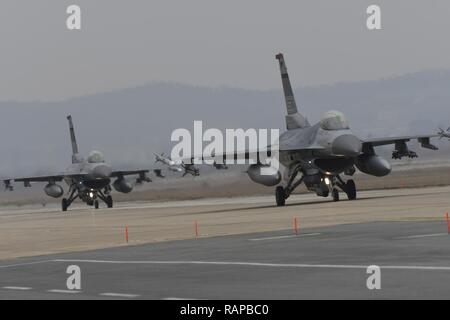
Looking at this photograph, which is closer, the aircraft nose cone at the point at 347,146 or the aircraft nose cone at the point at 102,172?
the aircraft nose cone at the point at 347,146

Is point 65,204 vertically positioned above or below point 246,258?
below

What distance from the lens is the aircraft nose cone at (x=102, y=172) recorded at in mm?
75963

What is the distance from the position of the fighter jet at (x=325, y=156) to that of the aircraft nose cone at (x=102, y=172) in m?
19.7

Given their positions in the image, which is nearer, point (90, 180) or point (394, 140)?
point (394, 140)

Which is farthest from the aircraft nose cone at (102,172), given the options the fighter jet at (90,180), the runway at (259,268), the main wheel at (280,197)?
the runway at (259,268)

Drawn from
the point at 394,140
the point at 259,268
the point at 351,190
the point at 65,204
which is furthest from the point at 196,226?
the point at 65,204

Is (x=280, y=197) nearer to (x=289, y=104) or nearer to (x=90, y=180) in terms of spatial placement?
(x=289, y=104)

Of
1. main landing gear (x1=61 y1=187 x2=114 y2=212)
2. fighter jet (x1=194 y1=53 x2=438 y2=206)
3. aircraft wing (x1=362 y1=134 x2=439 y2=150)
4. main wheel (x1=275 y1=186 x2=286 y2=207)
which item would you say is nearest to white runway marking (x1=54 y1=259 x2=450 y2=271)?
fighter jet (x1=194 y1=53 x2=438 y2=206)

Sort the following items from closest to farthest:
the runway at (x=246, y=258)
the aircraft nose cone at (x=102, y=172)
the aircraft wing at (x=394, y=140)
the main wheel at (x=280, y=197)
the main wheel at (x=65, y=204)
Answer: the runway at (x=246, y=258), the aircraft wing at (x=394, y=140), the main wheel at (x=280, y=197), the aircraft nose cone at (x=102, y=172), the main wheel at (x=65, y=204)

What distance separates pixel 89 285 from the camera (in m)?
19.2

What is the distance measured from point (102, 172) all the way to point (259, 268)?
5564cm

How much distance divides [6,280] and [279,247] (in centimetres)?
768

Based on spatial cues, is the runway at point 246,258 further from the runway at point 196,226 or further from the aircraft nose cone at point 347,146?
the aircraft nose cone at point 347,146

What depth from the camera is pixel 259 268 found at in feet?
69.7
